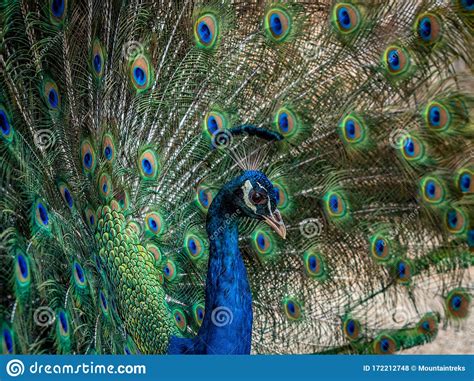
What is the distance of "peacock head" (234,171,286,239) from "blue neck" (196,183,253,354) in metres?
0.06

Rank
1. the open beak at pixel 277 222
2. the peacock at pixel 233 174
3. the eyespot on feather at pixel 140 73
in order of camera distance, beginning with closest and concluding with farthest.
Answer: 1. the open beak at pixel 277 222
2. the peacock at pixel 233 174
3. the eyespot on feather at pixel 140 73

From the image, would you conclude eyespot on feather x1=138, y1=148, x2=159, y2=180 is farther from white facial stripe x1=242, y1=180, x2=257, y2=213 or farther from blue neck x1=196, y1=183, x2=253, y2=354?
white facial stripe x1=242, y1=180, x2=257, y2=213

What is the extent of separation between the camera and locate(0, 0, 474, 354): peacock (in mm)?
2498

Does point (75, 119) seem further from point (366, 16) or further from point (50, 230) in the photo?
point (366, 16)

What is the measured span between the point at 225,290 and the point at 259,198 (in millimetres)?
354

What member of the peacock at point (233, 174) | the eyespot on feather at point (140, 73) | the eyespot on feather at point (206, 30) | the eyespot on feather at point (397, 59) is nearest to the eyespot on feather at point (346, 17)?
the peacock at point (233, 174)

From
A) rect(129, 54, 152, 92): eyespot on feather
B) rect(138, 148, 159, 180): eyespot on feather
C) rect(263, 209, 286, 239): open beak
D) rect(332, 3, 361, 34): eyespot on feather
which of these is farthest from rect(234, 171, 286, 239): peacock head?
rect(332, 3, 361, 34): eyespot on feather

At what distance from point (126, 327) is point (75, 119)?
795 mm

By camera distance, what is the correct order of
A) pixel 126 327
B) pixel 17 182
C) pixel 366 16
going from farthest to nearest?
pixel 366 16 → pixel 126 327 → pixel 17 182

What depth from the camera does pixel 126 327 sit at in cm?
260

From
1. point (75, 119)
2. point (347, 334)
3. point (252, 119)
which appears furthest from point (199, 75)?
point (347, 334)

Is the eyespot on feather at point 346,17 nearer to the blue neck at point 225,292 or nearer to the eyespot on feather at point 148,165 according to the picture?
the blue neck at point 225,292

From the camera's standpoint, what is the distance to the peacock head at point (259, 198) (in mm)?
2420

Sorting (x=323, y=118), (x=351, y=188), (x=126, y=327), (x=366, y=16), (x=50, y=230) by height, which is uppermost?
(x=366, y=16)
